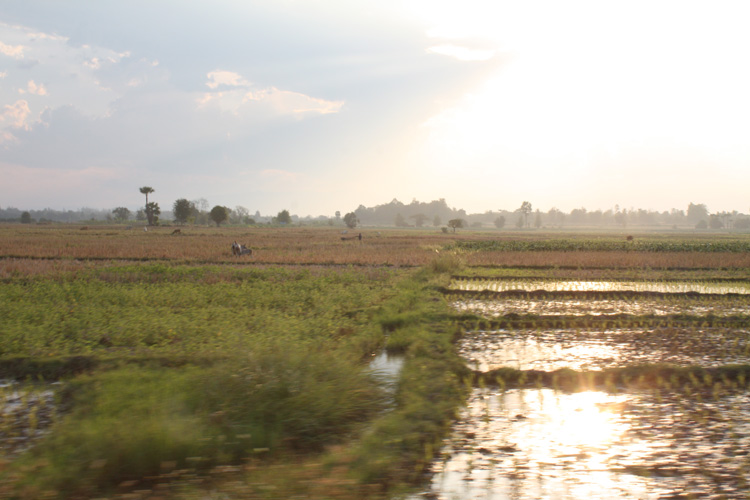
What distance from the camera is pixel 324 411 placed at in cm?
472

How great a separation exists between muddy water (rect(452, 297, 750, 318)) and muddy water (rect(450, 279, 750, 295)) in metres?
1.56

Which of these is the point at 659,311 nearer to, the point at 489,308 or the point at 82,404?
the point at 489,308

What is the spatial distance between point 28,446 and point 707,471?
5.33m

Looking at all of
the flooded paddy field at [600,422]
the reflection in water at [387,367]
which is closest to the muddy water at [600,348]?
the flooded paddy field at [600,422]

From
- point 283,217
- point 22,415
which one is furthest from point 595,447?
point 283,217

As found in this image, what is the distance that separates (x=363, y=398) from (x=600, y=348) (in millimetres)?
4406

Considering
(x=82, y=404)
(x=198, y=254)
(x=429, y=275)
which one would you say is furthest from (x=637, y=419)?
(x=198, y=254)

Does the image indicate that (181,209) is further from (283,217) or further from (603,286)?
(603,286)

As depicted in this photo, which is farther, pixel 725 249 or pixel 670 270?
pixel 725 249

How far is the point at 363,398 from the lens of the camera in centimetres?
524

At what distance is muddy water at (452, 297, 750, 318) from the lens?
36.3 ft

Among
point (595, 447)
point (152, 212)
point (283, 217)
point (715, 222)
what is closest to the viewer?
point (595, 447)

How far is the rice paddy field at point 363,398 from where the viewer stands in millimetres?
3742

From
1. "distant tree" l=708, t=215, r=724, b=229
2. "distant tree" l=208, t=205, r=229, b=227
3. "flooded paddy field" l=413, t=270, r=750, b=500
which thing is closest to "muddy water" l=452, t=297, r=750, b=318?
"flooded paddy field" l=413, t=270, r=750, b=500
